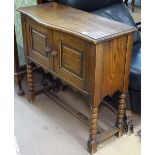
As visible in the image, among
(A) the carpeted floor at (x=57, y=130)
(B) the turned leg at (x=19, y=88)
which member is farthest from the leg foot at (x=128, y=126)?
(B) the turned leg at (x=19, y=88)

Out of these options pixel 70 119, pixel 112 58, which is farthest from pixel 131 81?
pixel 70 119

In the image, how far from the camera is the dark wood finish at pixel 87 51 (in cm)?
138

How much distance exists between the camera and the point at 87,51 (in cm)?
138

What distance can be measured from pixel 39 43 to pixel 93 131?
27.6 inches

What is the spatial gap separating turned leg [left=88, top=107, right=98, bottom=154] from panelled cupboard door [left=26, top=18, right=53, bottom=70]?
428 millimetres

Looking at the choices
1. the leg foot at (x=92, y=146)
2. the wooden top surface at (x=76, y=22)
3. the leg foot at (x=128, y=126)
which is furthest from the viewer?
the leg foot at (x=128, y=126)

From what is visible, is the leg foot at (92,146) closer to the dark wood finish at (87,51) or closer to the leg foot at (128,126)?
the dark wood finish at (87,51)

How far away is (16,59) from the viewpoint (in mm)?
2215

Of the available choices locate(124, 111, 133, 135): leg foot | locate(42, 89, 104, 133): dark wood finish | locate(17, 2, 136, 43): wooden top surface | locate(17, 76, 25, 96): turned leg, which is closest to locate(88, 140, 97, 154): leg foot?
locate(42, 89, 104, 133): dark wood finish

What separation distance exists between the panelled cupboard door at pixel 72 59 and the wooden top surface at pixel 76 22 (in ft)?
0.16

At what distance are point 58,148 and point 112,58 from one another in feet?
2.33

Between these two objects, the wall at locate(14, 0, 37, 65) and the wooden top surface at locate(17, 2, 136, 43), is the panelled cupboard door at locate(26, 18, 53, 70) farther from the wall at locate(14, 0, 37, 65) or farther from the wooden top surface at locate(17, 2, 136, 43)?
the wall at locate(14, 0, 37, 65)

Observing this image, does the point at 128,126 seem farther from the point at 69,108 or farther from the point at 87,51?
the point at 87,51
